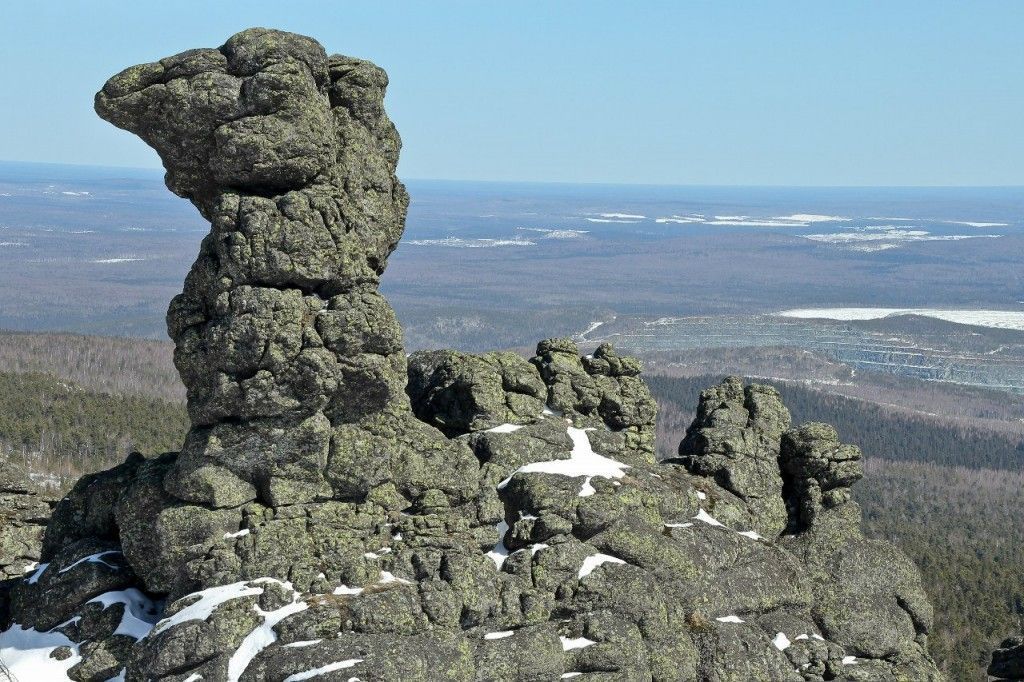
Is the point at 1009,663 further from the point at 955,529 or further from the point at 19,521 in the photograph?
the point at 955,529

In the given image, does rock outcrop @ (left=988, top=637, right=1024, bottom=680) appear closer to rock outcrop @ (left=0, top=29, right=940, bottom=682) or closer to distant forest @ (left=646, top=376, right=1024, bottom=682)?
rock outcrop @ (left=0, top=29, right=940, bottom=682)

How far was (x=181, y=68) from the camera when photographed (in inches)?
1597

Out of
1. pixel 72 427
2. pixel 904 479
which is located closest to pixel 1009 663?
pixel 72 427

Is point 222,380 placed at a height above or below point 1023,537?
above

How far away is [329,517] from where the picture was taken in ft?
133

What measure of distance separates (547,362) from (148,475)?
57.7 ft

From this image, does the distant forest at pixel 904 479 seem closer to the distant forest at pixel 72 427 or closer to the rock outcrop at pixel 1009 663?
the distant forest at pixel 72 427

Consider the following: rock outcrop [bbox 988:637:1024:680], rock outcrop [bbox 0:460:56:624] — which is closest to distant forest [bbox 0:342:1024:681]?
rock outcrop [bbox 988:637:1024:680]

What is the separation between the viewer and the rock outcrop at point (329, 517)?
37.9 metres

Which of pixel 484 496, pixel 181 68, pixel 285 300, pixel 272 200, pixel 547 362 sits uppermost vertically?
pixel 181 68

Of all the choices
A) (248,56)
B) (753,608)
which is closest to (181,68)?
(248,56)

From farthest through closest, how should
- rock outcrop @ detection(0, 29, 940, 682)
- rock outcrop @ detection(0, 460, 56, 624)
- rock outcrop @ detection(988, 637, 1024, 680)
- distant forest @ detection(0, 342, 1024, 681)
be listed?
1. distant forest @ detection(0, 342, 1024, 681)
2. rock outcrop @ detection(0, 460, 56, 624)
3. rock outcrop @ detection(988, 637, 1024, 680)
4. rock outcrop @ detection(0, 29, 940, 682)

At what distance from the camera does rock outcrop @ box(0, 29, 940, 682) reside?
124 ft

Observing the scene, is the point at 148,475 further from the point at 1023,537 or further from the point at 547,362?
the point at 1023,537
